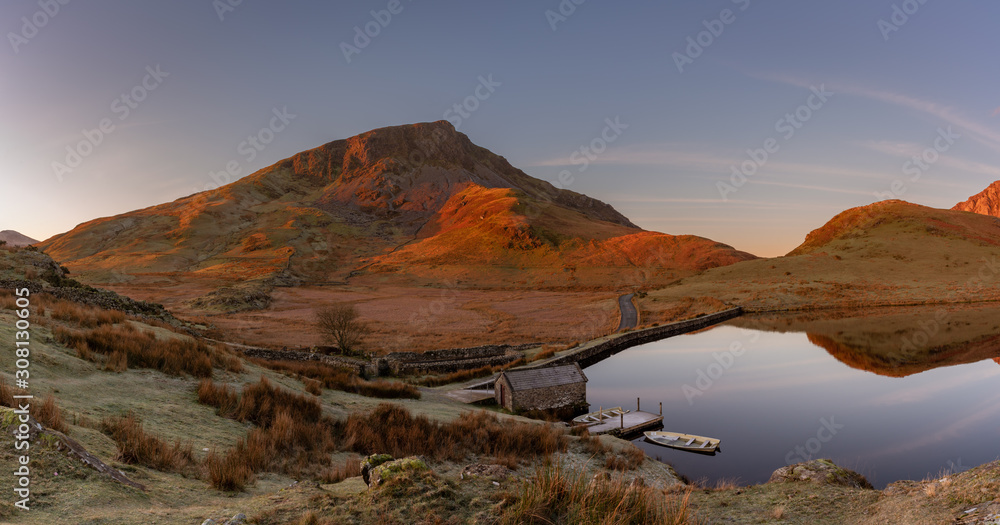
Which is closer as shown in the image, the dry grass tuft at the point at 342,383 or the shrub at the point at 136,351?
the shrub at the point at 136,351

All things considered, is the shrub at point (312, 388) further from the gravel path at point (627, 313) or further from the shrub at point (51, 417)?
the gravel path at point (627, 313)

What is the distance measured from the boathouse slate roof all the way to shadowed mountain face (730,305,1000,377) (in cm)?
2367

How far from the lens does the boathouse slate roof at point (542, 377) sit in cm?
2367

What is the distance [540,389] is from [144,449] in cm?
1951

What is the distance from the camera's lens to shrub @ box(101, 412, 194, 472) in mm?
6371

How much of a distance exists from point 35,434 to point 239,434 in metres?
4.46

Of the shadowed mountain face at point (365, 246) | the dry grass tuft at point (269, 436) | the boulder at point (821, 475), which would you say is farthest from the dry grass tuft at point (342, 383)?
the shadowed mountain face at point (365, 246)

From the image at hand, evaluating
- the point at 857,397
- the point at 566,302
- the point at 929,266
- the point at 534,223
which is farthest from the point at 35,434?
the point at 534,223

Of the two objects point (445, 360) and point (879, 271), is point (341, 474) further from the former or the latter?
point (879, 271)

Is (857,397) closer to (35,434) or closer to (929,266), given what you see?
(35,434)

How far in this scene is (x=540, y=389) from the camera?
947 inches

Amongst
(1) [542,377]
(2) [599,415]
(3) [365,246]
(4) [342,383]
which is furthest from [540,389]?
(3) [365,246]

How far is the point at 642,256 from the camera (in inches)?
4921

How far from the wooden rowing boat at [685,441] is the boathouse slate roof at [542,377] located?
4970 mm
